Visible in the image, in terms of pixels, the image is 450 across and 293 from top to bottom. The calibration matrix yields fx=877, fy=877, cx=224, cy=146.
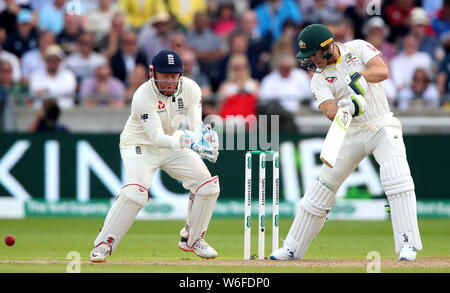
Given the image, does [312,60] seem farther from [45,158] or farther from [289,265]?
[45,158]

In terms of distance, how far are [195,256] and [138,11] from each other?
862cm

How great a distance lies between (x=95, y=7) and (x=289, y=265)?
1031 cm

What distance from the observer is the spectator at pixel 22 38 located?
1605 cm

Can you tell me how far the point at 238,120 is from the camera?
1407 centimetres

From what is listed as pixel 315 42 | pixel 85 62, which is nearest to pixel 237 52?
pixel 85 62

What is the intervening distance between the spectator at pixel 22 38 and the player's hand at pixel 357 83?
9365 millimetres

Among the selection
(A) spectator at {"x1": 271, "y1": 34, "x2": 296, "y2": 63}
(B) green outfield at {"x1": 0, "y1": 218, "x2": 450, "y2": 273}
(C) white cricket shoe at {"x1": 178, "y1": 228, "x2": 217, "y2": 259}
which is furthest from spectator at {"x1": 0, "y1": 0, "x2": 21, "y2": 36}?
(C) white cricket shoe at {"x1": 178, "y1": 228, "x2": 217, "y2": 259}

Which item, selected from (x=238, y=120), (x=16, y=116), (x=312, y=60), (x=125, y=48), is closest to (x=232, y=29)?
(x=125, y=48)

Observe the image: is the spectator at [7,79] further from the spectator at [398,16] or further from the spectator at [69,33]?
the spectator at [398,16]

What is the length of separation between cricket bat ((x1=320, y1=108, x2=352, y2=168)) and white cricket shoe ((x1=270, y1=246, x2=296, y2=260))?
1198mm

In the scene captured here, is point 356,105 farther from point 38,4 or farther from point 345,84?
point 38,4

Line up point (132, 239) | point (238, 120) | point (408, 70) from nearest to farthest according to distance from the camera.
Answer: point (132, 239), point (238, 120), point (408, 70)

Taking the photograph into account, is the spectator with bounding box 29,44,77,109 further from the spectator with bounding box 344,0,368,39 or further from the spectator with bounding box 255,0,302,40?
the spectator with bounding box 344,0,368,39

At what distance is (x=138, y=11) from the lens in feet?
55.5
